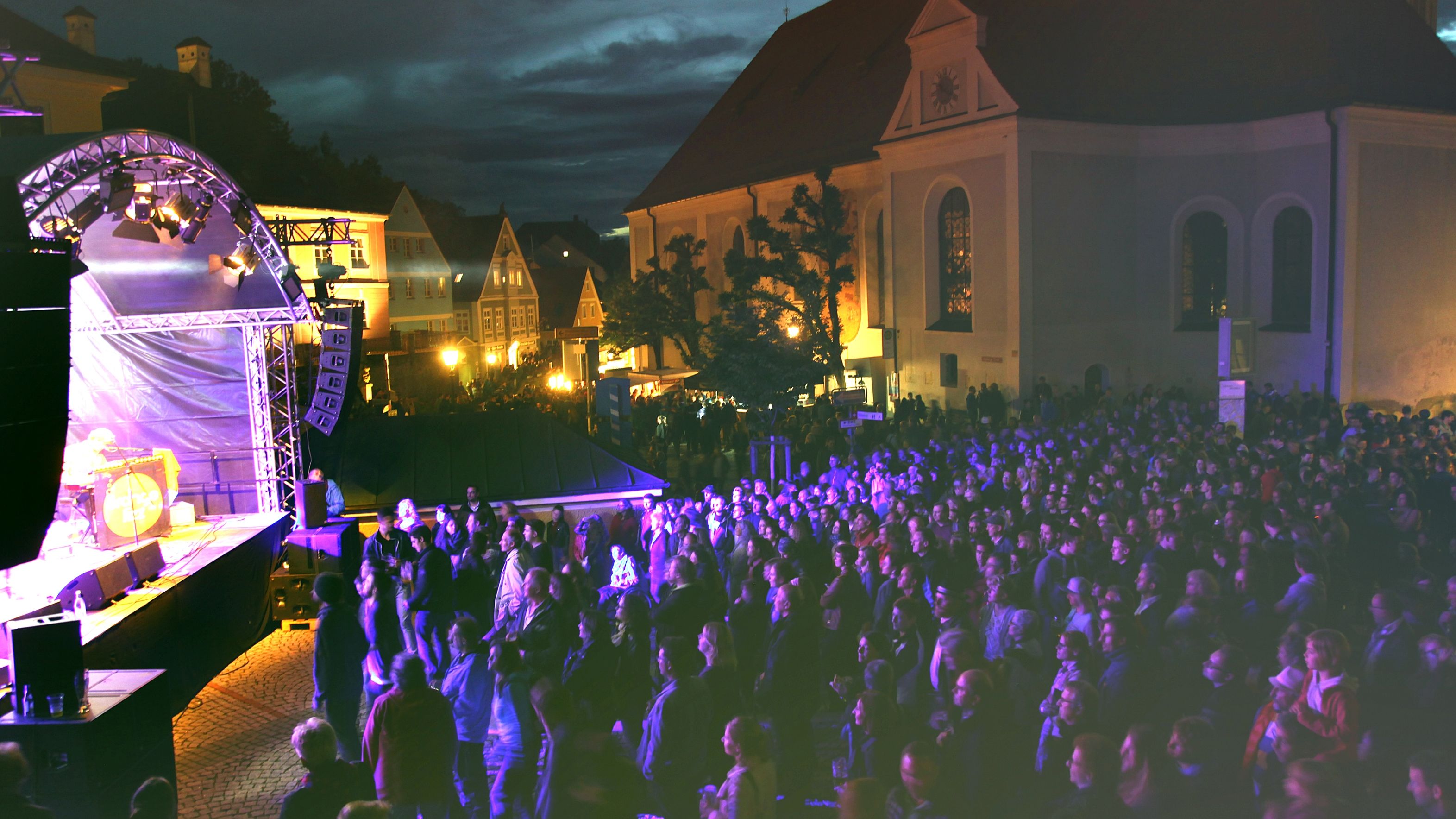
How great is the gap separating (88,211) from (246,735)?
214 inches

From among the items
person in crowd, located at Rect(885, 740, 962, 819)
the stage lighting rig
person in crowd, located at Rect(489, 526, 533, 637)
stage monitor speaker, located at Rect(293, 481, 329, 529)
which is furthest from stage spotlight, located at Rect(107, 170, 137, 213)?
person in crowd, located at Rect(885, 740, 962, 819)

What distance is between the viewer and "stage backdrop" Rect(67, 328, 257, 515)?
43.5 feet

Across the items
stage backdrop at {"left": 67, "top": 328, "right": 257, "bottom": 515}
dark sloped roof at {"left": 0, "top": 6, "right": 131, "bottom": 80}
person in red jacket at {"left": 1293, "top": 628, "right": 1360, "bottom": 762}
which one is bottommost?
person in red jacket at {"left": 1293, "top": 628, "right": 1360, "bottom": 762}

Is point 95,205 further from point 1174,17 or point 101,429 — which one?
Result: point 1174,17

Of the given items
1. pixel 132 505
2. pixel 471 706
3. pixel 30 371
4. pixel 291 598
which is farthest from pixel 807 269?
pixel 30 371

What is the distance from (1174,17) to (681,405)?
15463mm

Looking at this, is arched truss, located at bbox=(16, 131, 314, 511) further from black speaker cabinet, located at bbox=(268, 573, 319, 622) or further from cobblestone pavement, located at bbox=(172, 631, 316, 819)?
cobblestone pavement, located at bbox=(172, 631, 316, 819)

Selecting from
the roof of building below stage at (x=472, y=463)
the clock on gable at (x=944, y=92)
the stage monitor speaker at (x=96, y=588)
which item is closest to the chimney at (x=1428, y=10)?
the clock on gable at (x=944, y=92)

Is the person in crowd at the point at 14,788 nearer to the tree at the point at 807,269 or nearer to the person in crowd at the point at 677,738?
the person in crowd at the point at 677,738

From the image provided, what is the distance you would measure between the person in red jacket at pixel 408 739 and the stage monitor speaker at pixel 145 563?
5653 millimetres

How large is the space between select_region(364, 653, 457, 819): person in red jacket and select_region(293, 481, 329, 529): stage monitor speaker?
319 inches

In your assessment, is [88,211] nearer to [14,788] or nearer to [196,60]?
[14,788]

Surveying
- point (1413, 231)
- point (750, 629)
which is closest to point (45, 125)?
point (750, 629)

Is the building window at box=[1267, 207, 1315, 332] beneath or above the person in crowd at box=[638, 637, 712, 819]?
above
